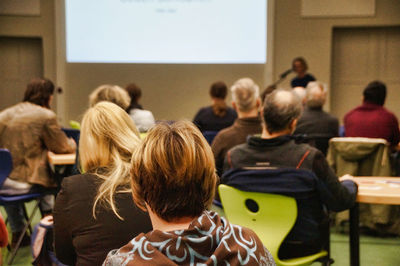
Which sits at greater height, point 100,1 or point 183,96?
point 100,1

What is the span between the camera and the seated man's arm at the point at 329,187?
2.37 meters

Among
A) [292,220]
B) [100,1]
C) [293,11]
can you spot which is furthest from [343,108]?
[292,220]

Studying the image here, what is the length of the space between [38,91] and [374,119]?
109 inches

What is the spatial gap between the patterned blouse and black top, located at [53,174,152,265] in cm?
62

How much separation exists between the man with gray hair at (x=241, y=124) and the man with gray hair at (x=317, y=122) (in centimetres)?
52

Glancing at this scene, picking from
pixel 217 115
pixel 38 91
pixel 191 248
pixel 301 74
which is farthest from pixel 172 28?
pixel 191 248

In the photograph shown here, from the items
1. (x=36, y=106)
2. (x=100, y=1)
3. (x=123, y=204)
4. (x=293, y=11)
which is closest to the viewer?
(x=123, y=204)

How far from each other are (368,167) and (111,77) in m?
5.30

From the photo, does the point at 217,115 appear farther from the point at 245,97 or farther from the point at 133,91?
the point at 245,97

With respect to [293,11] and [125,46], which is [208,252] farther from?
[293,11]

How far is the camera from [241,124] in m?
3.76

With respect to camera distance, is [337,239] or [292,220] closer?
[292,220]

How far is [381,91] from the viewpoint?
4270mm

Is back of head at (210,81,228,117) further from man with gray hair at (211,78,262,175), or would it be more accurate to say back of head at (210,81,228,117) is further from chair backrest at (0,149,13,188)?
chair backrest at (0,149,13,188)
